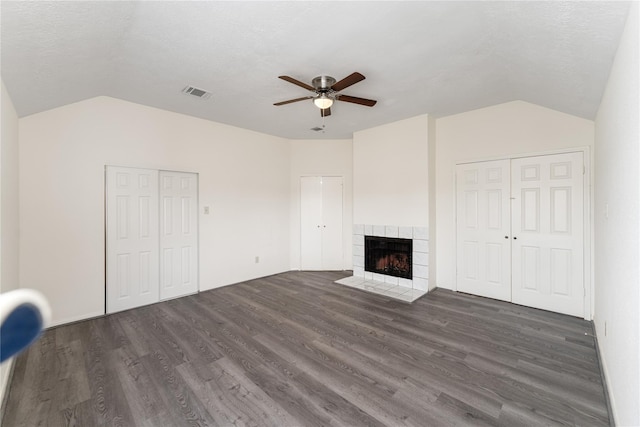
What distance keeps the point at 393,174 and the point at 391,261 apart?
150cm

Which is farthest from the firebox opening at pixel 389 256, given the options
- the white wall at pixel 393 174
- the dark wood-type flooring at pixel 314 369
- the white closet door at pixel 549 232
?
the white closet door at pixel 549 232

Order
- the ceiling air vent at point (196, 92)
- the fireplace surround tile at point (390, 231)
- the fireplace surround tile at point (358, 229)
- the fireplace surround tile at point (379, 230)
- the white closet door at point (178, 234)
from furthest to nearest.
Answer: the fireplace surround tile at point (358, 229), the fireplace surround tile at point (379, 230), the fireplace surround tile at point (390, 231), the white closet door at point (178, 234), the ceiling air vent at point (196, 92)

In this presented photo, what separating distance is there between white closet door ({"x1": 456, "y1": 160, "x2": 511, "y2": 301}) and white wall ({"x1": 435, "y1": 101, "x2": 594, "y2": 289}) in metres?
0.13

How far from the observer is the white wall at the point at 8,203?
2.19m

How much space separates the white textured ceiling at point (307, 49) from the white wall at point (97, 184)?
0.30 metres

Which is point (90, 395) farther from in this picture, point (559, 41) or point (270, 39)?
point (559, 41)

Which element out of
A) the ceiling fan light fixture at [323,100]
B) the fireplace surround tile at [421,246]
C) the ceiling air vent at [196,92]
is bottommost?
the fireplace surround tile at [421,246]

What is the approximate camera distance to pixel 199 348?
271 cm

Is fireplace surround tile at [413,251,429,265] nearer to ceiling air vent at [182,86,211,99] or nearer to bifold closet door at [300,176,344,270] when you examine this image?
bifold closet door at [300,176,344,270]

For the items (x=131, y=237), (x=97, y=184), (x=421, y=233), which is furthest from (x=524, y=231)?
(x=97, y=184)

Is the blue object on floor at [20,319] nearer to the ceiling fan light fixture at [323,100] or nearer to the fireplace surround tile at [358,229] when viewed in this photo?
the ceiling fan light fixture at [323,100]

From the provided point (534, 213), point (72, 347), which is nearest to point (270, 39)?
point (72, 347)

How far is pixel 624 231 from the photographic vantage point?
5.27 feet

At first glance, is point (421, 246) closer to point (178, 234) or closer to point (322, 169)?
point (322, 169)
